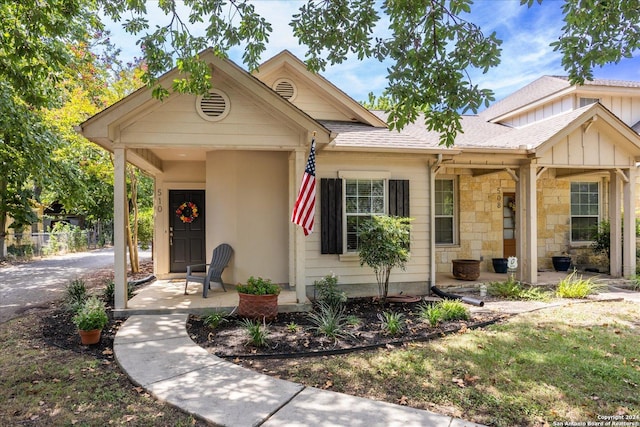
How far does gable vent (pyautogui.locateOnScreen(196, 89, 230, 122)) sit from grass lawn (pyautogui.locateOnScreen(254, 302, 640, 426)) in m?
4.12

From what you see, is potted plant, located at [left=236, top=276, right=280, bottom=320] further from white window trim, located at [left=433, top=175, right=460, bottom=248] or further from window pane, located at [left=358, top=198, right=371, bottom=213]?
white window trim, located at [left=433, top=175, right=460, bottom=248]

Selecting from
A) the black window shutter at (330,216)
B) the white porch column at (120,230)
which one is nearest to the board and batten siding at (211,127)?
the white porch column at (120,230)

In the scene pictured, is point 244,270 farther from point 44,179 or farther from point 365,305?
point 44,179

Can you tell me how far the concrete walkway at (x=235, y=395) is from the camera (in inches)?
121

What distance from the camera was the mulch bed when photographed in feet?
15.5

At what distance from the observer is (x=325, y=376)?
13.1 feet

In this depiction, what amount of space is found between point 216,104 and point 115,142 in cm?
176

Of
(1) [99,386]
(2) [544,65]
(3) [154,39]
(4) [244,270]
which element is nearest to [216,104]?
(3) [154,39]

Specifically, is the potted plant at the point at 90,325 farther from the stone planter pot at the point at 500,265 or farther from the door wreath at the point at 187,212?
the stone planter pot at the point at 500,265

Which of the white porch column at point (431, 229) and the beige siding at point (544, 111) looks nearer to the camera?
the white porch column at point (431, 229)

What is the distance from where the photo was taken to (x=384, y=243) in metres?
7.02

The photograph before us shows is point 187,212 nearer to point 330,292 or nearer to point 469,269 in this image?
point 330,292

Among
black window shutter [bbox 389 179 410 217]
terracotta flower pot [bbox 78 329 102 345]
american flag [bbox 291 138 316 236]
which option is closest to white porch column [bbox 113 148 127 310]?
terracotta flower pot [bbox 78 329 102 345]

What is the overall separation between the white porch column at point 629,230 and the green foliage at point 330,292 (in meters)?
7.48
